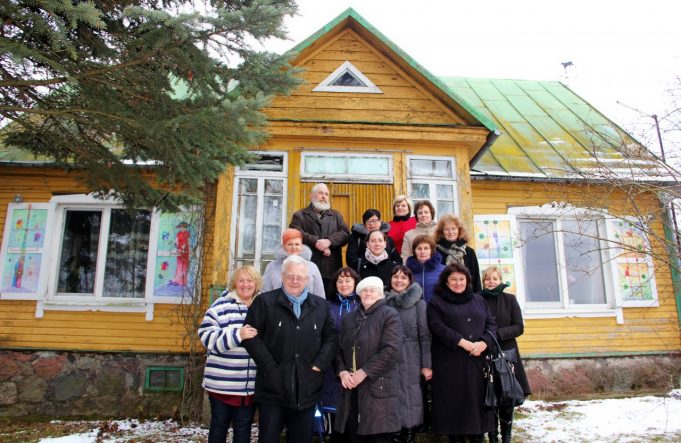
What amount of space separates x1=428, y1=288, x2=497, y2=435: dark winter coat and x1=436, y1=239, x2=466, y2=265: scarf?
566mm

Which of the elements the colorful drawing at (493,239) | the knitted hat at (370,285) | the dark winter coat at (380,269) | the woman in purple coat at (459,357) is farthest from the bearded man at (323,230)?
the colorful drawing at (493,239)

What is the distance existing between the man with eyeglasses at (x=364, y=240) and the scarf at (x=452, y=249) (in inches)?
16.7

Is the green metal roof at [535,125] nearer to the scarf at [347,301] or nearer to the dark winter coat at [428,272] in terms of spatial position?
the dark winter coat at [428,272]

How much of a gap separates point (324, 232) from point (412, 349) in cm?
159

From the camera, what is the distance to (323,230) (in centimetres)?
478

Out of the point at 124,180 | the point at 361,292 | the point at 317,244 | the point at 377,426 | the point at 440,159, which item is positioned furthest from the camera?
the point at 440,159

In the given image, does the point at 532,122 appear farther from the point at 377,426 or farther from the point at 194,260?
the point at 377,426

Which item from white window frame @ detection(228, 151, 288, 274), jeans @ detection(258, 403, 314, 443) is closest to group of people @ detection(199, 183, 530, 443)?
jeans @ detection(258, 403, 314, 443)

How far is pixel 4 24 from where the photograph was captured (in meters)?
3.95

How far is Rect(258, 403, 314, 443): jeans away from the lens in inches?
122

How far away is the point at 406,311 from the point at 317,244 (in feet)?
4.01

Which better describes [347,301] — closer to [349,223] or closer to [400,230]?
[400,230]

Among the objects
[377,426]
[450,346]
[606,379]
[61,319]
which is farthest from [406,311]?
[61,319]

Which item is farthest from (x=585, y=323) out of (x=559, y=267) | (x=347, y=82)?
(x=347, y=82)
